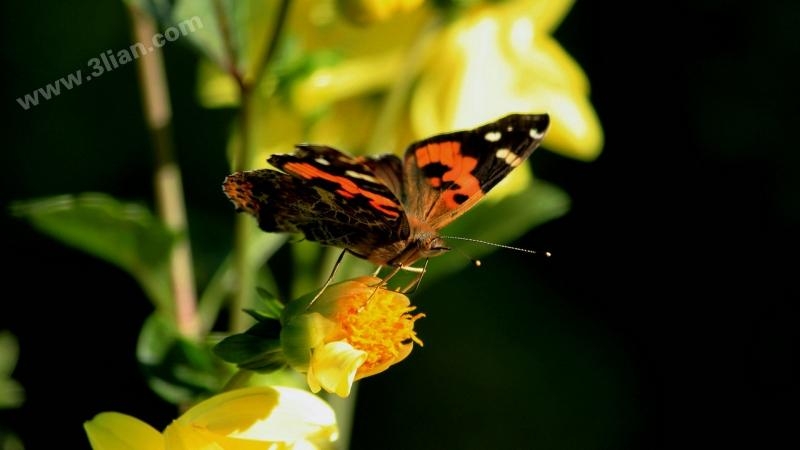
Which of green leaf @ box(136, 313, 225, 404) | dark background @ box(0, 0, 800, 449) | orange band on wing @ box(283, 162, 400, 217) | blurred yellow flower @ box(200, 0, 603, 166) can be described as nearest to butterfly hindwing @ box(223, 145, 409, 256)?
orange band on wing @ box(283, 162, 400, 217)

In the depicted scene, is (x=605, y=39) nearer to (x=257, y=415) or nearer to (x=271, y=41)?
(x=271, y=41)

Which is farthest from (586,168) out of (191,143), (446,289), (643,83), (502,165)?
(502,165)

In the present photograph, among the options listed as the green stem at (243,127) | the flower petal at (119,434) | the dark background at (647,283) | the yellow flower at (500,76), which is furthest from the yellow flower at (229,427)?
the dark background at (647,283)

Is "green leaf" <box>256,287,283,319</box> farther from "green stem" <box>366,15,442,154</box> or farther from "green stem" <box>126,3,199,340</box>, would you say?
"green stem" <box>366,15,442,154</box>

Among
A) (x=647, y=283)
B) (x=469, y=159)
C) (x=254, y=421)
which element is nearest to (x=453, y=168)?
(x=469, y=159)

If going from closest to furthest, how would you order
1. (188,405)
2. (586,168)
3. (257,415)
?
(257,415)
(188,405)
(586,168)

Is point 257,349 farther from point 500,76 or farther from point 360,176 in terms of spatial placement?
point 500,76

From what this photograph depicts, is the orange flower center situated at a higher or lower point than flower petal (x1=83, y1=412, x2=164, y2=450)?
higher
